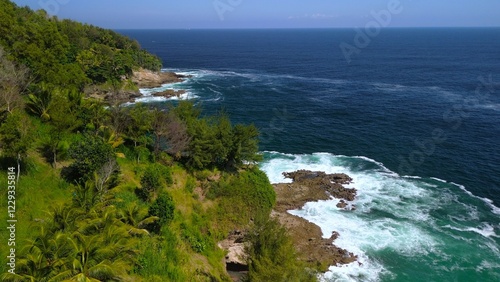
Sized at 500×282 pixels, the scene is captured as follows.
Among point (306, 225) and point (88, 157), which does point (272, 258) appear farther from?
point (88, 157)

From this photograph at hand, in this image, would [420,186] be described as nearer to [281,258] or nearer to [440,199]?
[440,199]

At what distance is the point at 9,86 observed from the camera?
4078 cm

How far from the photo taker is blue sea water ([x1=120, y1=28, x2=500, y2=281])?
40.8 meters

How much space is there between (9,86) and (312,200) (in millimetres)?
40768

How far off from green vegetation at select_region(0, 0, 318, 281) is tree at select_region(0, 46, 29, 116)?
0.13m

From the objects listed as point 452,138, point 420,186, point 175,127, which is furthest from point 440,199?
point 175,127

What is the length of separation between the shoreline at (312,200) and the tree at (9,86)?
30803 millimetres

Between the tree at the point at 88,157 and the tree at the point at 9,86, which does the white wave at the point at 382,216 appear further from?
the tree at the point at 9,86

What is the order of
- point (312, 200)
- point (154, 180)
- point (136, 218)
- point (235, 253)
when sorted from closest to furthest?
point (136, 218) < point (154, 180) < point (235, 253) < point (312, 200)

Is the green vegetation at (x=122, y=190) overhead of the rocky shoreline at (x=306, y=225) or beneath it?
overhead

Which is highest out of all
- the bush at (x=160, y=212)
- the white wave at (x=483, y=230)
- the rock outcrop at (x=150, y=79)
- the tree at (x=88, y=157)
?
the rock outcrop at (x=150, y=79)

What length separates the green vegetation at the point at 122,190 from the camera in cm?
2233

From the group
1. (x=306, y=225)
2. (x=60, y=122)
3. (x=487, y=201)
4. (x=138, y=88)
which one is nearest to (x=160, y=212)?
(x=60, y=122)

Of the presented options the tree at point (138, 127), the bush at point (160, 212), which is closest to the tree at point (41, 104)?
the tree at point (138, 127)
